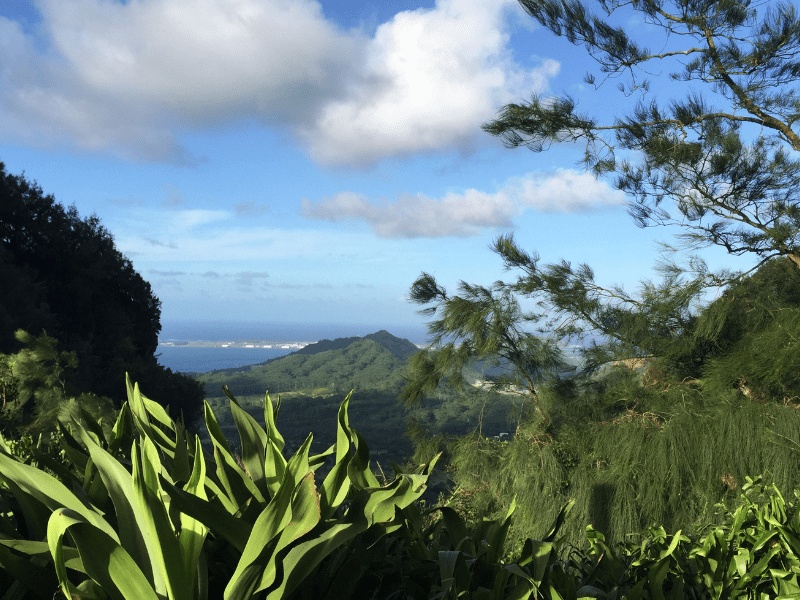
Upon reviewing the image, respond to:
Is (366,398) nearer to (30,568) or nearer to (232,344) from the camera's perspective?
(30,568)

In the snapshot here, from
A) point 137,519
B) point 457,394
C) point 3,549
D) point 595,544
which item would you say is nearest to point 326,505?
point 137,519

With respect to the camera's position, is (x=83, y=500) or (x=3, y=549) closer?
(x=3, y=549)

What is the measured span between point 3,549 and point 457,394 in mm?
4933

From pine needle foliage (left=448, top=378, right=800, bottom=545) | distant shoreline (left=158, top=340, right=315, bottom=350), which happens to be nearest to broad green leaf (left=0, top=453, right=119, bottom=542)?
pine needle foliage (left=448, top=378, right=800, bottom=545)

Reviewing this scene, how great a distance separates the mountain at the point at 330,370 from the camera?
53.6 feet

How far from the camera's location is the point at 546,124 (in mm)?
5059

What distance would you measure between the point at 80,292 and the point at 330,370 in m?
8.13

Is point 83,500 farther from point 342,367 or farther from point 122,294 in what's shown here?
point 342,367

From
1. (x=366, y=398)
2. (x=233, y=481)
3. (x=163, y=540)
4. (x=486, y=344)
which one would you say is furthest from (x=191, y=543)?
(x=366, y=398)

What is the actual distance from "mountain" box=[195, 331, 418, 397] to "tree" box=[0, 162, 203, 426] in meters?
3.63

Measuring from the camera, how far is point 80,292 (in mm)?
11977

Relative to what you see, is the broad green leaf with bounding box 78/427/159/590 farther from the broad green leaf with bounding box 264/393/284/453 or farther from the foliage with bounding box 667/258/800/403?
the foliage with bounding box 667/258/800/403

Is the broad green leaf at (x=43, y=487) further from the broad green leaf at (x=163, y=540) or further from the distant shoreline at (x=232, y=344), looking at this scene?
the distant shoreline at (x=232, y=344)

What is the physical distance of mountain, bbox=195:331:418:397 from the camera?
16328 millimetres
